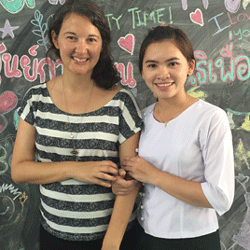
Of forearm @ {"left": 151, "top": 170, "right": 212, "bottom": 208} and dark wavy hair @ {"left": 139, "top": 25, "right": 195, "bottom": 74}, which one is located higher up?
dark wavy hair @ {"left": 139, "top": 25, "right": 195, "bottom": 74}

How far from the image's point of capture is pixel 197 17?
1.46 meters

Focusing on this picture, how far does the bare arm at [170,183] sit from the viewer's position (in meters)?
0.90

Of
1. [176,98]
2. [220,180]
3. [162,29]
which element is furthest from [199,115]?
[162,29]

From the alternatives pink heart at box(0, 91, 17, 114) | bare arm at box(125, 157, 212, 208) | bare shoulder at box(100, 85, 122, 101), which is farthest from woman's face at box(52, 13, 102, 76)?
pink heart at box(0, 91, 17, 114)

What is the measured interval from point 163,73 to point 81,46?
0.33 metres

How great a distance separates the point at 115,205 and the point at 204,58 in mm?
974

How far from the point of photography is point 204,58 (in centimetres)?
150

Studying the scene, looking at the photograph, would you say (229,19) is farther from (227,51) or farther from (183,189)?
(183,189)

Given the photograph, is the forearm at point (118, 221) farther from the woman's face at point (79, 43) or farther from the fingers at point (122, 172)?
the woman's face at point (79, 43)

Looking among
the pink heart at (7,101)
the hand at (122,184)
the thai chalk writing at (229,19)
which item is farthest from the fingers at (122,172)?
the thai chalk writing at (229,19)

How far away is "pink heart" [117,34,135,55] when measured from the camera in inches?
58.6

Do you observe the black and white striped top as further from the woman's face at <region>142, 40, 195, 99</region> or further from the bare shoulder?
the woman's face at <region>142, 40, 195, 99</region>

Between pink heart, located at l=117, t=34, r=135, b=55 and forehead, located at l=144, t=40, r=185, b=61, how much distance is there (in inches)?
20.7

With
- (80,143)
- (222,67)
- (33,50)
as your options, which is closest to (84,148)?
(80,143)
